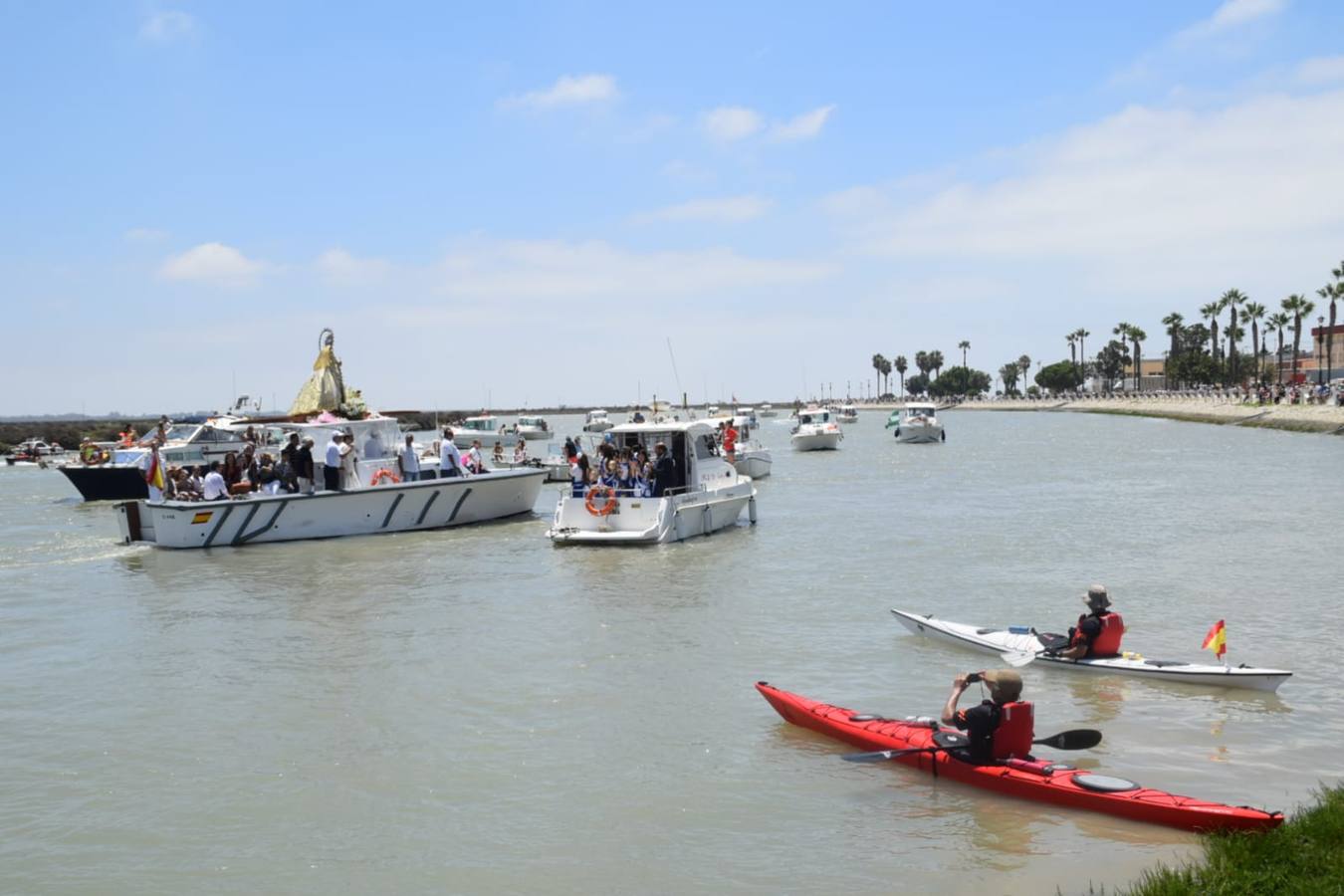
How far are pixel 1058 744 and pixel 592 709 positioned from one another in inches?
205

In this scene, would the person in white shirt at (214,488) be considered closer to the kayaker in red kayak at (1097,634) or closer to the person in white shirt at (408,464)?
the person in white shirt at (408,464)

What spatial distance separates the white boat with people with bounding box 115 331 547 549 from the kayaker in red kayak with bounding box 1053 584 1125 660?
18.4 m

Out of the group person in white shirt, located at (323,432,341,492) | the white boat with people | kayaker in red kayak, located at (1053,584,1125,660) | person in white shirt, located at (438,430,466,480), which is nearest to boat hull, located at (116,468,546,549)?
the white boat with people

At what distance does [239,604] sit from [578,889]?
1343 centimetres

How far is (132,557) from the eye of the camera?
83.9 ft

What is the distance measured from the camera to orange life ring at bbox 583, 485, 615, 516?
24.5 meters

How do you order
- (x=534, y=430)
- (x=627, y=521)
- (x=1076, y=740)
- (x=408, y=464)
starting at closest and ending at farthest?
(x=1076, y=740)
(x=627, y=521)
(x=408, y=464)
(x=534, y=430)

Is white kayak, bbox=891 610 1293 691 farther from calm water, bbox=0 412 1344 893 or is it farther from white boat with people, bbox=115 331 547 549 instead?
white boat with people, bbox=115 331 547 549

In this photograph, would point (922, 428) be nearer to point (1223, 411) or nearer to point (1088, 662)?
point (1223, 411)

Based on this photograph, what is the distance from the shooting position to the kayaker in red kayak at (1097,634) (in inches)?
496

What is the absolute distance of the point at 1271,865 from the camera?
682cm

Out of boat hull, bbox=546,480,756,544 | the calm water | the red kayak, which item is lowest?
the calm water

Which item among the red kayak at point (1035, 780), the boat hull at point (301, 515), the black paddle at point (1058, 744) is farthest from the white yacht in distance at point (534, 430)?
the black paddle at point (1058, 744)

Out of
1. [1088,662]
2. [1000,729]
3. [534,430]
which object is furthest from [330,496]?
[534,430]
